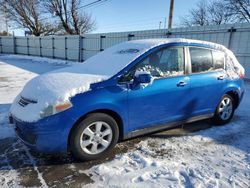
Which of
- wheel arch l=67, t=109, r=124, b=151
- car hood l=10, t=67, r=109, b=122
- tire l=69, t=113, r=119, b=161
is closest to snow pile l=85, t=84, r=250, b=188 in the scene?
tire l=69, t=113, r=119, b=161

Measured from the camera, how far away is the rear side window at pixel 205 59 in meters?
4.14

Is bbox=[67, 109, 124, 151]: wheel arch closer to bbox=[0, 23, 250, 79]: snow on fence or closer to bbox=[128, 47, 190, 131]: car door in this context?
bbox=[128, 47, 190, 131]: car door

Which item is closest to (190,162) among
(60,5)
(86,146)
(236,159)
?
(236,159)

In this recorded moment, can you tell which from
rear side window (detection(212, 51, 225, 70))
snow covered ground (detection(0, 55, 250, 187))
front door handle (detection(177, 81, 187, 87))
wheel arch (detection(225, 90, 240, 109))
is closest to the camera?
snow covered ground (detection(0, 55, 250, 187))

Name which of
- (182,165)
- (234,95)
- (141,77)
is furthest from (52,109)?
(234,95)

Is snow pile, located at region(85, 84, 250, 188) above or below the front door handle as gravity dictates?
below

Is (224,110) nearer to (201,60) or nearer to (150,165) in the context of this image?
(201,60)

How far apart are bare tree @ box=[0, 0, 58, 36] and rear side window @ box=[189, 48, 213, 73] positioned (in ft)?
103

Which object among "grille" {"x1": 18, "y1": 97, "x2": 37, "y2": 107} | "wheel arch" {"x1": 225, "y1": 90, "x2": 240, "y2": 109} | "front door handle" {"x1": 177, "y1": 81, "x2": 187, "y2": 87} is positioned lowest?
"wheel arch" {"x1": 225, "y1": 90, "x2": 240, "y2": 109}

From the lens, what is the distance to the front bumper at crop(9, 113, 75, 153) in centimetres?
286

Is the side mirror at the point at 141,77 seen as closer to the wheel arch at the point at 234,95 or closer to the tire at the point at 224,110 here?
the tire at the point at 224,110

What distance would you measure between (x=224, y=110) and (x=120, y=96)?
2624 mm

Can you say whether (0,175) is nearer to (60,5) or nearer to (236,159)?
(236,159)

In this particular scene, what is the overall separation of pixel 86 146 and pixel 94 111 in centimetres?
49
